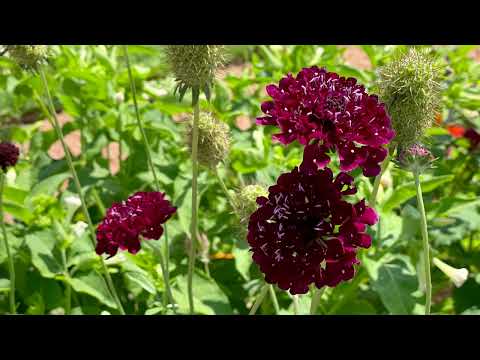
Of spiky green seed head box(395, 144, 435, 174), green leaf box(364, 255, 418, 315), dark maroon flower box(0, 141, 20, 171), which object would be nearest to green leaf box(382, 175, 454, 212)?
green leaf box(364, 255, 418, 315)

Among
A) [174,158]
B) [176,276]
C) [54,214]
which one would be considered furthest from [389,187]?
[54,214]

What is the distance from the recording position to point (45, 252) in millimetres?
1886

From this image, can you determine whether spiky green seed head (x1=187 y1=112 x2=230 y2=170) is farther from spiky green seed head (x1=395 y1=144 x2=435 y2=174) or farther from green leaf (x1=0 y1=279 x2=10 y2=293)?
green leaf (x1=0 y1=279 x2=10 y2=293)

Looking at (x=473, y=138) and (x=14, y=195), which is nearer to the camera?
(x=14, y=195)

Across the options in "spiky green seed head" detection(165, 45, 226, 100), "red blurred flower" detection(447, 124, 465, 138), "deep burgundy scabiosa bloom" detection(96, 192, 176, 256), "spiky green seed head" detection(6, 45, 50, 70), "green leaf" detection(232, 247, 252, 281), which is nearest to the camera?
"spiky green seed head" detection(165, 45, 226, 100)

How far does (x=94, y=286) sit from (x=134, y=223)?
23.6 inches

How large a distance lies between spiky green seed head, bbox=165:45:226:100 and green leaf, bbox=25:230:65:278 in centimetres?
90

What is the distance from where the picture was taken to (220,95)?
2629 mm

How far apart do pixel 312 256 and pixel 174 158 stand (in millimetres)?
1709

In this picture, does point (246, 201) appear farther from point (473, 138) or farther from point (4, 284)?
point (473, 138)

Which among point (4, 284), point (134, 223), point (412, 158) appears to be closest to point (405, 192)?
point (412, 158)

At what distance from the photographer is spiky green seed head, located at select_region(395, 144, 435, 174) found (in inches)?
41.9

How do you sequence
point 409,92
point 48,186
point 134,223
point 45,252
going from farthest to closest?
point 48,186 < point 45,252 < point 134,223 < point 409,92
